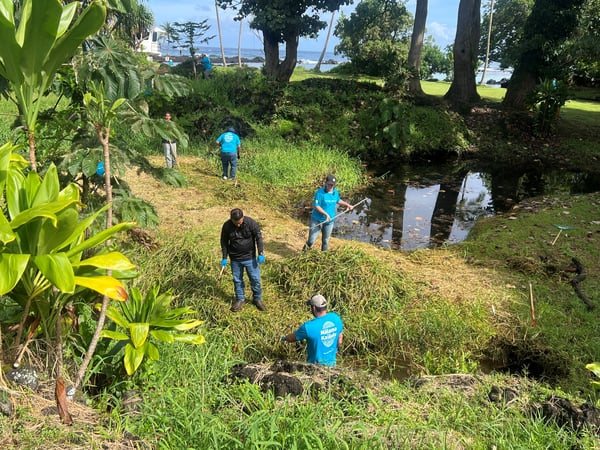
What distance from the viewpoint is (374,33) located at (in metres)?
29.6

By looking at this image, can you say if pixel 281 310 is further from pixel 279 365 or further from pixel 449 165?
pixel 449 165

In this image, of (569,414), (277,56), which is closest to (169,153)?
(569,414)

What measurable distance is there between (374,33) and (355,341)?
28059 millimetres

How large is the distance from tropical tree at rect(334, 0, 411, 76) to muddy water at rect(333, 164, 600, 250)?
14.7 meters

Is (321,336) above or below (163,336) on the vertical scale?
below

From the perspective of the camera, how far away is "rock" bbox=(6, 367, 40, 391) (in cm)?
297

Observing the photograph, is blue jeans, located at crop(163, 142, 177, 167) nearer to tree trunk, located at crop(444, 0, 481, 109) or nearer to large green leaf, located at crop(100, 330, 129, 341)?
large green leaf, located at crop(100, 330, 129, 341)

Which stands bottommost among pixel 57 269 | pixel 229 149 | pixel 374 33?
pixel 229 149

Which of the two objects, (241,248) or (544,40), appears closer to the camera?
(241,248)

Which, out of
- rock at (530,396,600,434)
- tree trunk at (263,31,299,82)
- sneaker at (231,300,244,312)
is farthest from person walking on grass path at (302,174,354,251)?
tree trunk at (263,31,299,82)

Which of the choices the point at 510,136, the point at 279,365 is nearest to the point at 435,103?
the point at 510,136

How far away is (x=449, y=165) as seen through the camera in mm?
14906

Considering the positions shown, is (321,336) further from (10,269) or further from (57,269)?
(10,269)

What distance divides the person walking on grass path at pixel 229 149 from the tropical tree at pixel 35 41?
7015mm
